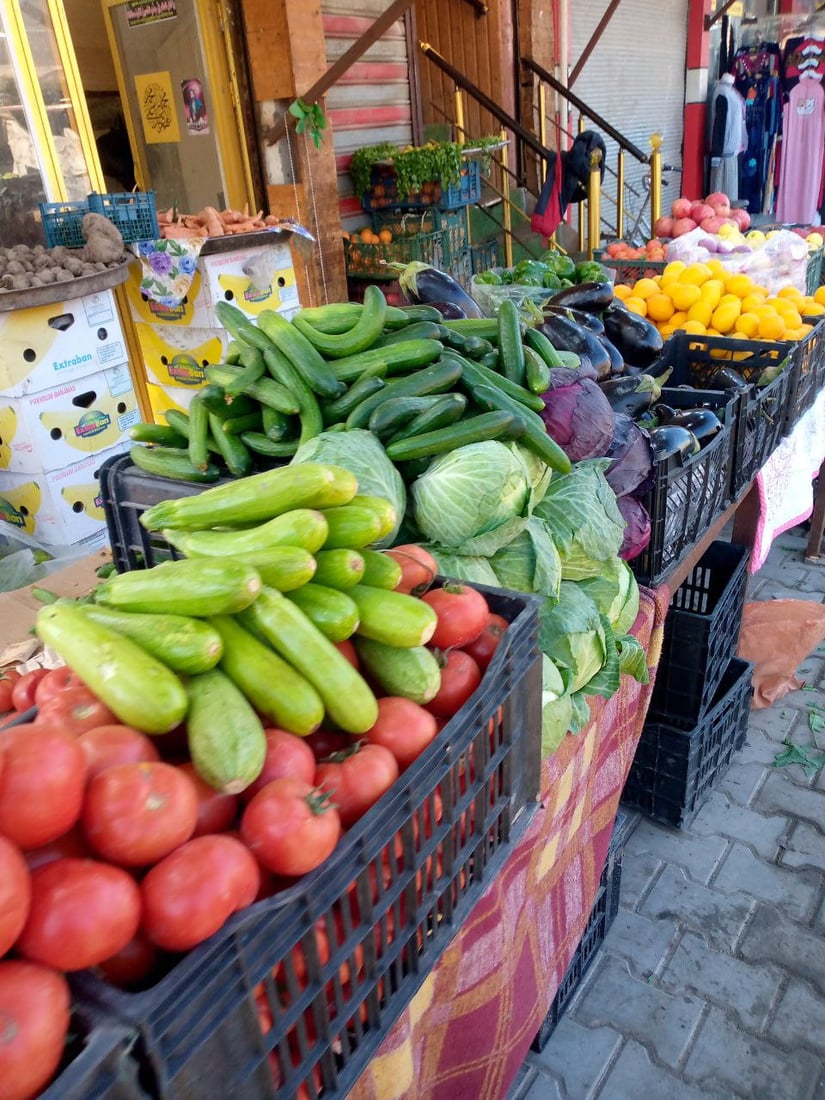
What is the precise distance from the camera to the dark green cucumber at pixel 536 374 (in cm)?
197

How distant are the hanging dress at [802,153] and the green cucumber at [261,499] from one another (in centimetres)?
1269

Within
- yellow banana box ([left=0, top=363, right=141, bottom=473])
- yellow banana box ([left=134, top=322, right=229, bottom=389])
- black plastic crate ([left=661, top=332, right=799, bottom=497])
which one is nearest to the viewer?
black plastic crate ([left=661, top=332, right=799, bottom=497])

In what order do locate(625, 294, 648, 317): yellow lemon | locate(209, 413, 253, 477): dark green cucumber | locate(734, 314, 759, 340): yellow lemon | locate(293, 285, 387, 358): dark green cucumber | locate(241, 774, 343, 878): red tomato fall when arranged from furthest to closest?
1. locate(625, 294, 648, 317): yellow lemon
2. locate(734, 314, 759, 340): yellow lemon
3. locate(293, 285, 387, 358): dark green cucumber
4. locate(209, 413, 253, 477): dark green cucumber
5. locate(241, 774, 343, 878): red tomato

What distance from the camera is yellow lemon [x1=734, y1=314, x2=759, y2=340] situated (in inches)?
141

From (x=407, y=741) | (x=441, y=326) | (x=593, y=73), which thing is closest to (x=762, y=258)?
(x=441, y=326)

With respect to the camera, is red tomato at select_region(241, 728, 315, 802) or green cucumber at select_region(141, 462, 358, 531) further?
green cucumber at select_region(141, 462, 358, 531)

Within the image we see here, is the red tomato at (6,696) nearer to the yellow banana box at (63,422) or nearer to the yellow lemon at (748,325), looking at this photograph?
the yellow banana box at (63,422)

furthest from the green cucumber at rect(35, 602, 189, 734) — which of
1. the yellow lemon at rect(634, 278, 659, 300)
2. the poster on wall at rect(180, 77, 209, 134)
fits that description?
the poster on wall at rect(180, 77, 209, 134)

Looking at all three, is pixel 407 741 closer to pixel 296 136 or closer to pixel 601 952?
pixel 601 952

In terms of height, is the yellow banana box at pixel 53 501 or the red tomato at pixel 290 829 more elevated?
the red tomato at pixel 290 829

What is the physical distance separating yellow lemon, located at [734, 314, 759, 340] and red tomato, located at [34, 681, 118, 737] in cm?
347

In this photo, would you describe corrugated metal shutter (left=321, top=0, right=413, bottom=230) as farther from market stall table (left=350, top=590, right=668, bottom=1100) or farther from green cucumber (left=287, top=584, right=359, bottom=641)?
green cucumber (left=287, top=584, right=359, bottom=641)

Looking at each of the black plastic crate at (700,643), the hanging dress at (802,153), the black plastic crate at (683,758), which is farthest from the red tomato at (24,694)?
the hanging dress at (802,153)

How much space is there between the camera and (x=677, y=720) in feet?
9.20
